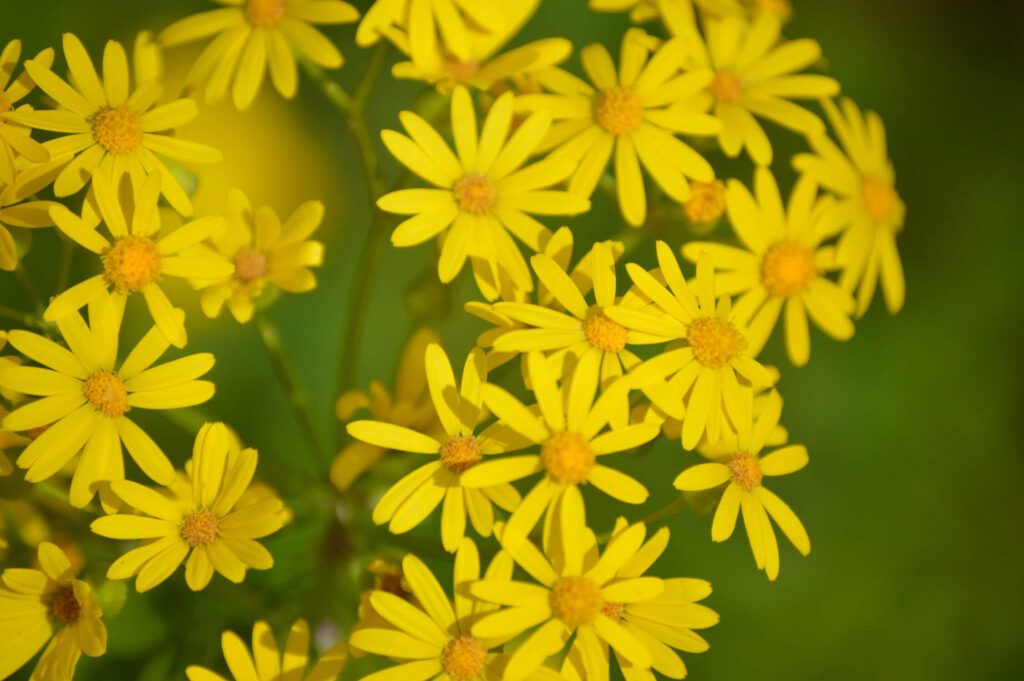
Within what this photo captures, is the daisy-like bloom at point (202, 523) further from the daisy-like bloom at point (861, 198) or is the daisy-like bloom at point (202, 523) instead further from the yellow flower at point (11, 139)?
the daisy-like bloom at point (861, 198)

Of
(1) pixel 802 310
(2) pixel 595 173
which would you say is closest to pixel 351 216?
(2) pixel 595 173

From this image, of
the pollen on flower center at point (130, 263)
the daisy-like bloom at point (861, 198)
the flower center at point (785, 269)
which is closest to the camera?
the pollen on flower center at point (130, 263)

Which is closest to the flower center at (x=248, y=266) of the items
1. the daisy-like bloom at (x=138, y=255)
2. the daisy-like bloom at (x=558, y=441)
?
the daisy-like bloom at (x=138, y=255)

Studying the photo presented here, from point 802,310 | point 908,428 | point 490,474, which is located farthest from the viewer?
point 908,428

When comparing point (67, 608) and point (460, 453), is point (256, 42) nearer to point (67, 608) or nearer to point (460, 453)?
point (460, 453)

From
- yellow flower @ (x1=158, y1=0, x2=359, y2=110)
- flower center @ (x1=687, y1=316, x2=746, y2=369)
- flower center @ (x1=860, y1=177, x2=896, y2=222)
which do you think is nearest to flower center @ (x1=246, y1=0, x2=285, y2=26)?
yellow flower @ (x1=158, y1=0, x2=359, y2=110)

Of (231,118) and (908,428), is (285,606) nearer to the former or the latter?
(231,118)

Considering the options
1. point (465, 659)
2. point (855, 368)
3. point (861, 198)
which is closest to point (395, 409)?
point (465, 659)
